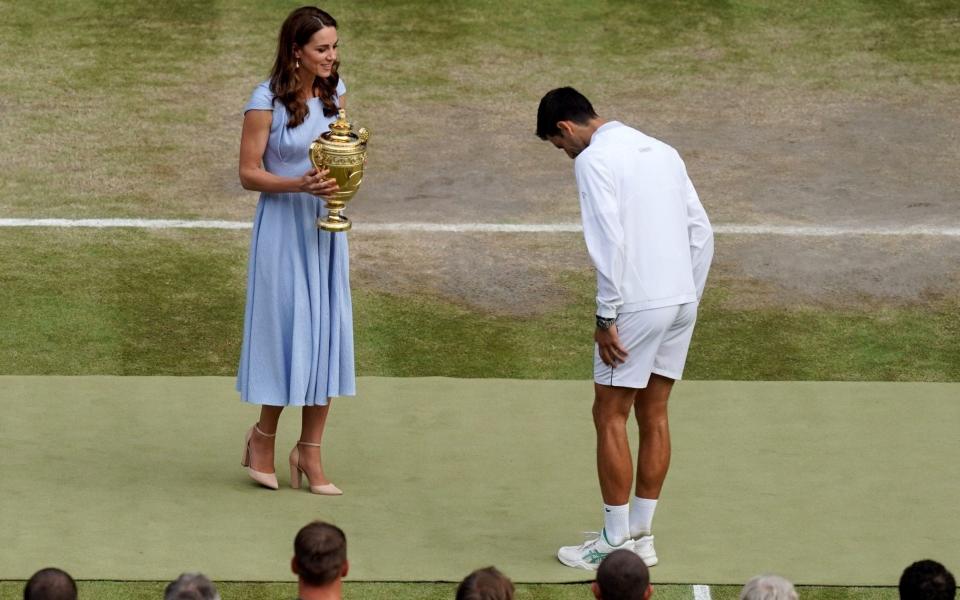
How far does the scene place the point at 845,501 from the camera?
824cm

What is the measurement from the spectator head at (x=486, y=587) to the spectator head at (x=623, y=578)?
382mm

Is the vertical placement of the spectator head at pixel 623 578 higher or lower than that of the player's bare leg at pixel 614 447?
lower

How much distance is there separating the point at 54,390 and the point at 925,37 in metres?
10.3

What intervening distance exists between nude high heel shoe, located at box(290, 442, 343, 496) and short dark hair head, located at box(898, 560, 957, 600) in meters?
3.38

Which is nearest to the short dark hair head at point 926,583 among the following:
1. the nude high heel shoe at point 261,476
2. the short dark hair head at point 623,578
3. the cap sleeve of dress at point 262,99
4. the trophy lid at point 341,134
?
the short dark hair head at point 623,578

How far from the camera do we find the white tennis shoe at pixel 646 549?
7555 millimetres

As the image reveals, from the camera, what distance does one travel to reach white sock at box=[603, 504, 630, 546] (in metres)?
7.53

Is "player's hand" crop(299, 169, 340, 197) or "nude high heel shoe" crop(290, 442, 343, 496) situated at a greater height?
"player's hand" crop(299, 169, 340, 197)

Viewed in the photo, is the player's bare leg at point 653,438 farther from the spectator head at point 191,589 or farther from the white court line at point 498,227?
the white court line at point 498,227

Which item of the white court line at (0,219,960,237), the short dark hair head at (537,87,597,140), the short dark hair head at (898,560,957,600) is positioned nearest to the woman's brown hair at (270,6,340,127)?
the short dark hair head at (537,87,597,140)

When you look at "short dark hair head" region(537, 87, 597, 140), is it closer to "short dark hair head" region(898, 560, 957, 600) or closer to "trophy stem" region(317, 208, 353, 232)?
"trophy stem" region(317, 208, 353, 232)

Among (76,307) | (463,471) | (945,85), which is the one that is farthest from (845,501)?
(945,85)

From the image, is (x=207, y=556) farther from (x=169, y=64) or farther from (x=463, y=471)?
(x=169, y=64)

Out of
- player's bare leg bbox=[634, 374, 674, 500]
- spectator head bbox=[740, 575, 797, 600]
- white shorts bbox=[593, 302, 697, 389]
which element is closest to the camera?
spectator head bbox=[740, 575, 797, 600]
